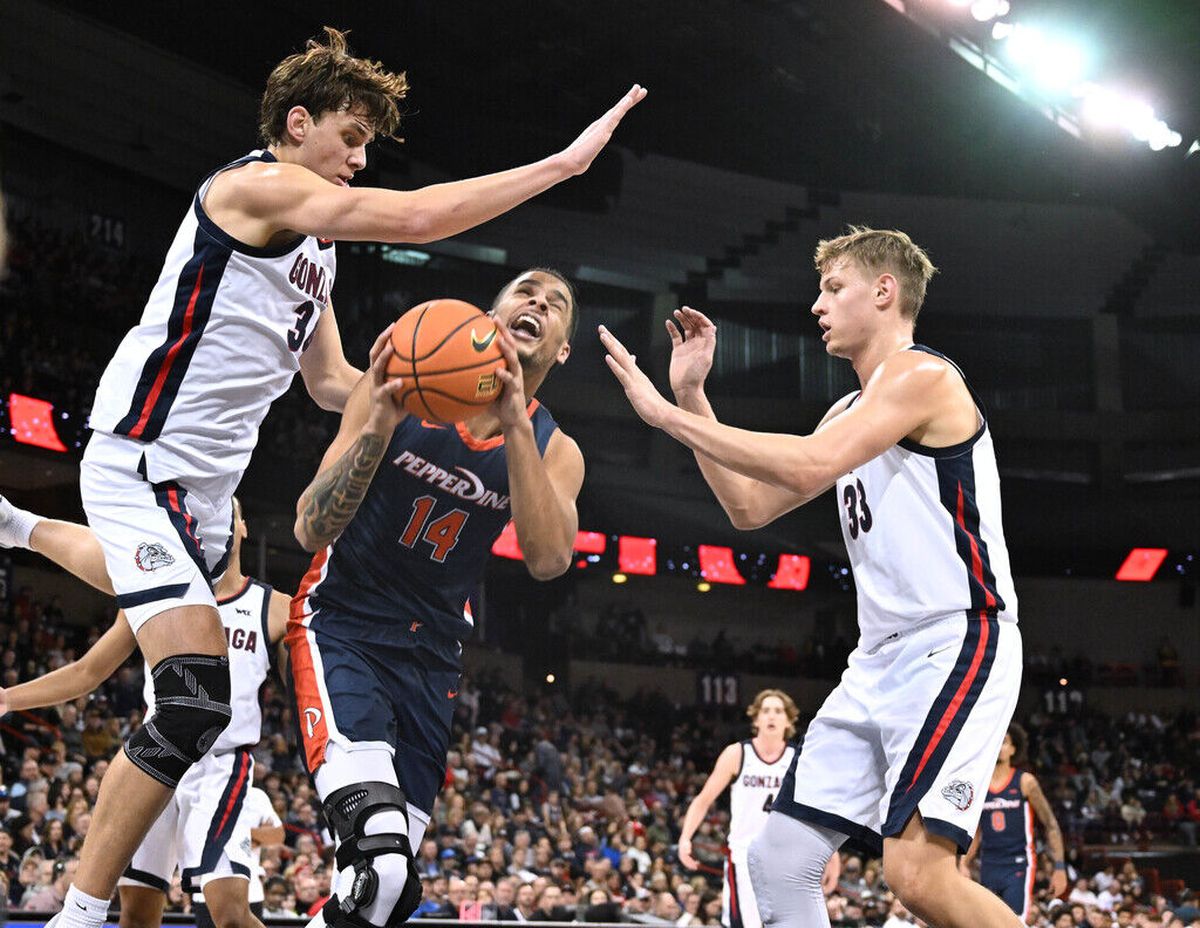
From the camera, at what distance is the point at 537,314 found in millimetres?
4367

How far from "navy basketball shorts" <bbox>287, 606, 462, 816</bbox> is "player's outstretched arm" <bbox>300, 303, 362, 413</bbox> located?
0.95 meters

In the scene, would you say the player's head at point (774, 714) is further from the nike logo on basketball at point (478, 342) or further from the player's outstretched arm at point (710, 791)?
the nike logo on basketball at point (478, 342)

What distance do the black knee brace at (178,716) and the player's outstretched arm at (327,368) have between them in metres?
1.23

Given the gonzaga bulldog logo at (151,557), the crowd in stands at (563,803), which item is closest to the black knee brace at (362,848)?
the gonzaga bulldog logo at (151,557)

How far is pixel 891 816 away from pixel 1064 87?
15571 millimetres

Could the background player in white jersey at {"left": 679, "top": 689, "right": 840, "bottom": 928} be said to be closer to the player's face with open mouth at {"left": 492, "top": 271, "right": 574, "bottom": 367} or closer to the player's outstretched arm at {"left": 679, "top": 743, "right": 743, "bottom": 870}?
the player's outstretched arm at {"left": 679, "top": 743, "right": 743, "bottom": 870}

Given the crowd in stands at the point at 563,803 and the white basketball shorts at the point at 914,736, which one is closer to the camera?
the white basketball shorts at the point at 914,736

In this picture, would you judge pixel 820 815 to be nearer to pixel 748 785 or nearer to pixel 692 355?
pixel 692 355

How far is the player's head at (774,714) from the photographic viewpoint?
980 centimetres

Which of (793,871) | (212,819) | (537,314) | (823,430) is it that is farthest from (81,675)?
(823,430)

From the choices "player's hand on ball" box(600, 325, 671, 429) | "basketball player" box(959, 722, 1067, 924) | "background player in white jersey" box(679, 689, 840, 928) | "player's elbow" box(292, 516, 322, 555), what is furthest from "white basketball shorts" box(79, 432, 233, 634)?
"basketball player" box(959, 722, 1067, 924)

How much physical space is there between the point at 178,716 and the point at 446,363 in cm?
126

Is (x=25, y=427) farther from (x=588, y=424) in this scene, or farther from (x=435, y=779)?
(x=435, y=779)

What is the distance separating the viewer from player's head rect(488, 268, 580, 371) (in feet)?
14.3
